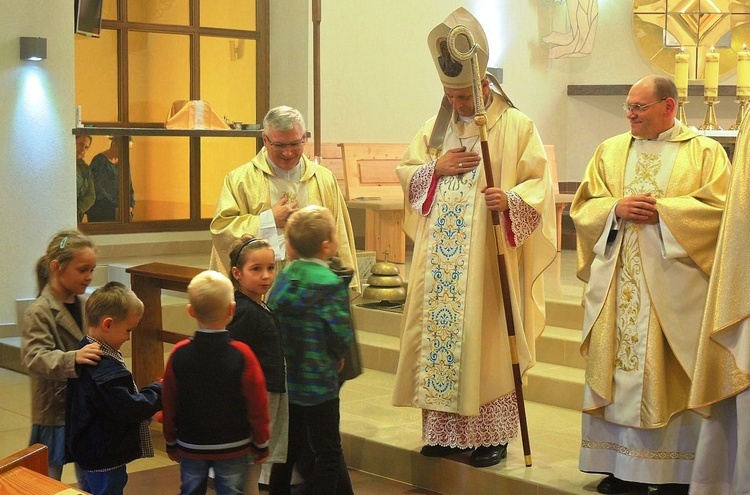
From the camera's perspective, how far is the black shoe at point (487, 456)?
465 cm

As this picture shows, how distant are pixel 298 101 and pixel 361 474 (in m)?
5.35

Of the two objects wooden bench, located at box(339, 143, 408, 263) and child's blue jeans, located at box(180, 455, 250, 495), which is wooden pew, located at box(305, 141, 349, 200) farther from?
child's blue jeans, located at box(180, 455, 250, 495)

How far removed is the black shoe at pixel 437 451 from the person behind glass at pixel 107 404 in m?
1.65

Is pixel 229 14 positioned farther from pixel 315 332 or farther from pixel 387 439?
pixel 315 332

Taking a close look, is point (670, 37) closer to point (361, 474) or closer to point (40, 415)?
point (361, 474)

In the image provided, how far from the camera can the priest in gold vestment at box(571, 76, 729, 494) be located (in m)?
4.16

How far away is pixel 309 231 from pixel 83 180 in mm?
6215

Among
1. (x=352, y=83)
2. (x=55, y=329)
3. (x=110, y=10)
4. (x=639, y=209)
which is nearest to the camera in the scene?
(x=55, y=329)

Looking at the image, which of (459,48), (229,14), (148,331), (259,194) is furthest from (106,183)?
(459,48)

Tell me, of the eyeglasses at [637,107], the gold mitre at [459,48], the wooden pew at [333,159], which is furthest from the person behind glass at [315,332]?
the wooden pew at [333,159]

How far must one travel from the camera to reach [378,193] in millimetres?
9211

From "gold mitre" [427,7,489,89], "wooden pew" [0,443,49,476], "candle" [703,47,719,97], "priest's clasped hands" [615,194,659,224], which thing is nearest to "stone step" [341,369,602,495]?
"priest's clasped hands" [615,194,659,224]

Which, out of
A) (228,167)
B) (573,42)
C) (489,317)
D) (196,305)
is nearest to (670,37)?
(573,42)

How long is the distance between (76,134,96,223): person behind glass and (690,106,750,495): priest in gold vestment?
6505 millimetres
